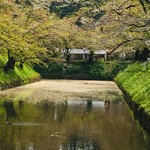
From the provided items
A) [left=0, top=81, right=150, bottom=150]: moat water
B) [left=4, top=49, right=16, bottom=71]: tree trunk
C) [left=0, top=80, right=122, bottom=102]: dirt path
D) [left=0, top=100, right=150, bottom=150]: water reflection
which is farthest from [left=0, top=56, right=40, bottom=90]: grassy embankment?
[left=0, top=100, right=150, bottom=150]: water reflection

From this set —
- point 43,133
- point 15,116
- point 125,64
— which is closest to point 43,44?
point 125,64

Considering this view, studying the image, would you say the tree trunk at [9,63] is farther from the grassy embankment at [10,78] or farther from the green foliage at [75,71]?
the green foliage at [75,71]

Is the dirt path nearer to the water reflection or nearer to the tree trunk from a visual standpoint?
the tree trunk

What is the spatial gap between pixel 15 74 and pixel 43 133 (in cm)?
A: 3238

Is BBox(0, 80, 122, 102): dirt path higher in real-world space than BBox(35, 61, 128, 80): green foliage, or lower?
lower

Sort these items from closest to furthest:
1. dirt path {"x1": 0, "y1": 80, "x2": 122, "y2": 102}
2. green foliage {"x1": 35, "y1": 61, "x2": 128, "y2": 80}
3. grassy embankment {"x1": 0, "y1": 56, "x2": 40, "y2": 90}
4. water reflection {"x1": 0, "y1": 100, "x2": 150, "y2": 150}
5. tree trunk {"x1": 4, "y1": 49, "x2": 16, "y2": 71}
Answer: water reflection {"x1": 0, "y1": 100, "x2": 150, "y2": 150}
dirt path {"x1": 0, "y1": 80, "x2": 122, "y2": 102}
grassy embankment {"x1": 0, "y1": 56, "x2": 40, "y2": 90}
tree trunk {"x1": 4, "y1": 49, "x2": 16, "y2": 71}
green foliage {"x1": 35, "y1": 61, "x2": 128, "y2": 80}

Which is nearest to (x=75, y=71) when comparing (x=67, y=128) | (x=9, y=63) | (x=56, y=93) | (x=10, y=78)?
(x=9, y=63)

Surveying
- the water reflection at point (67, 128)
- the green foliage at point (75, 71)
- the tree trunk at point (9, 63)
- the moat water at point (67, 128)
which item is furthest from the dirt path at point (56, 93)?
the green foliage at point (75, 71)

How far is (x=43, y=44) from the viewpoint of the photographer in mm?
58531

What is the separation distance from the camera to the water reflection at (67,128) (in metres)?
15.8

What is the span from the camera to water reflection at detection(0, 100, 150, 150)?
1577 cm

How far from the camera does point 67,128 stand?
19.7m

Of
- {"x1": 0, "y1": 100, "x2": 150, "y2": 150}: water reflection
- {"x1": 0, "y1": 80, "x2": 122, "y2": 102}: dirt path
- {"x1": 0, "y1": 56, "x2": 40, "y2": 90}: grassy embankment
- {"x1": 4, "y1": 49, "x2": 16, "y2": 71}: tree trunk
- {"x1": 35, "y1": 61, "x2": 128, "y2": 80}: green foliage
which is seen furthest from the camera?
{"x1": 35, "y1": 61, "x2": 128, "y2": 80}: green foliage

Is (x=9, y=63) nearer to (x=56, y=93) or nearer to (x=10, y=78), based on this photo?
(x=10, y=78)
